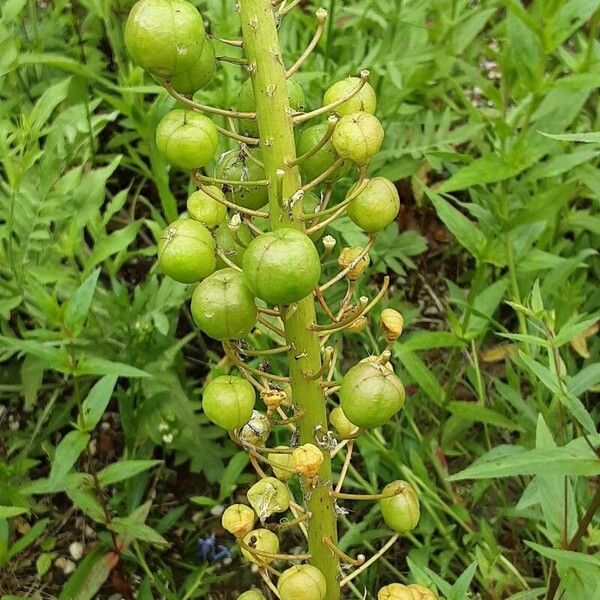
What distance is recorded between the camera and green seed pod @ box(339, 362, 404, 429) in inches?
66.2

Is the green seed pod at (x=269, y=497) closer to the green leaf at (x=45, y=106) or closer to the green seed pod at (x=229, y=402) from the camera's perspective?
the green seed pod at (x=229, y=402)

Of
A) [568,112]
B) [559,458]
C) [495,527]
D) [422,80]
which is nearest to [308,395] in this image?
[559,458]

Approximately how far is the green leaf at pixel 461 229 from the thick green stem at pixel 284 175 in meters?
1.23

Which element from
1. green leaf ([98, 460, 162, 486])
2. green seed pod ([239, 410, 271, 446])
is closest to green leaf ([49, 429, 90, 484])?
green leaf ([98, 460, 162, 486])

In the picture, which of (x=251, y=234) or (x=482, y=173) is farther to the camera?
(x=482, y=173)

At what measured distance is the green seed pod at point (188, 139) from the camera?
157 centimetres

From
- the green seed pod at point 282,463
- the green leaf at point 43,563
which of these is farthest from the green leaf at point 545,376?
the green leaf at point 43,563

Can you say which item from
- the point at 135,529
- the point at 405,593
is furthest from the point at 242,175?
the point at 135,529

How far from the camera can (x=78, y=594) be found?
2.83 metres

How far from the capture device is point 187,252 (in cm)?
160

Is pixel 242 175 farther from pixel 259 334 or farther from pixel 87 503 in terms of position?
pixel 87 503

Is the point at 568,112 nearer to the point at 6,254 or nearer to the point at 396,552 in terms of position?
the point at 396,552

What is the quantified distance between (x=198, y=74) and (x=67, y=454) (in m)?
1.39

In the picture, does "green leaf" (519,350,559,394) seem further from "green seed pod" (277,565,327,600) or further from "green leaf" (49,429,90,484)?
"green leaf" (49,429,90,484)
